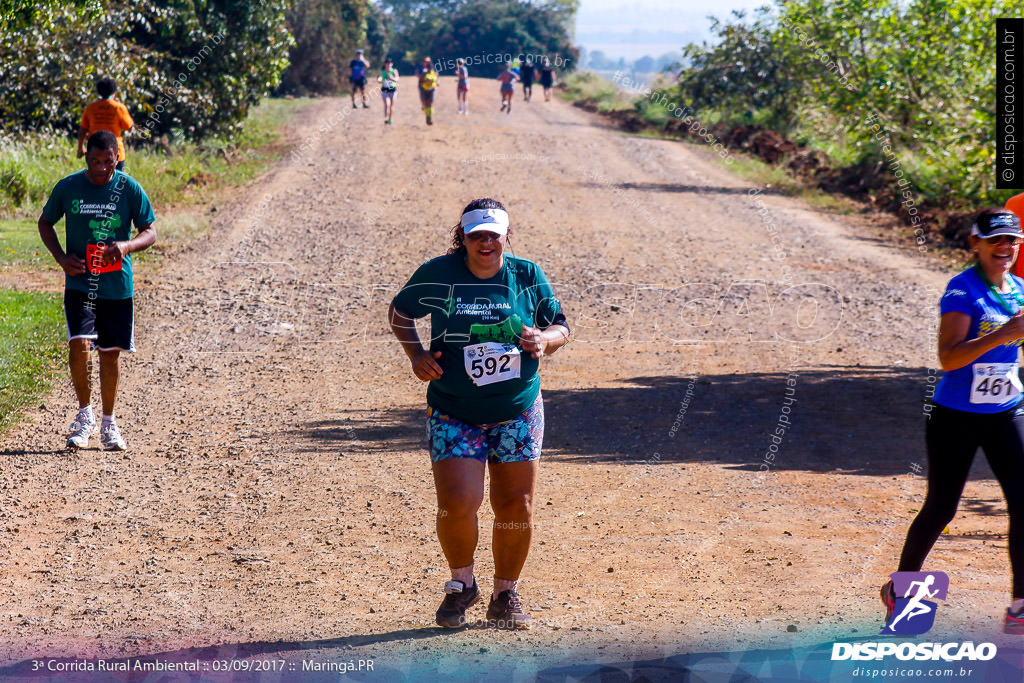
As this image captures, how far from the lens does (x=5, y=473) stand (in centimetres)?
732

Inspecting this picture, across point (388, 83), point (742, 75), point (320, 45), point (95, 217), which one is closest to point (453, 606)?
point (95, 217)

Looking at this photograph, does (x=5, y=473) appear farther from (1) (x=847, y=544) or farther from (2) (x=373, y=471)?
(1) (x=847, y=544)

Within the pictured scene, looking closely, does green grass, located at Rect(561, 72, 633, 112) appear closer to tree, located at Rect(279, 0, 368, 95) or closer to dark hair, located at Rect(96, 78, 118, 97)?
tree, located at Rect(279, 0, 368, 95)

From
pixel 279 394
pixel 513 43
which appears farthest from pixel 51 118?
pixel 513 43

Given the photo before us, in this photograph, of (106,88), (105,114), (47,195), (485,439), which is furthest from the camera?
(47,195)

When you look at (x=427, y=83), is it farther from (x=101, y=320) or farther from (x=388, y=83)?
(x=101, y=320)

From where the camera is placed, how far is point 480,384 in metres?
4.83

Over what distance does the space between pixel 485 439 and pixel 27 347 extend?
275 inches

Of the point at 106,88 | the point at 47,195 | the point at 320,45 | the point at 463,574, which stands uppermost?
the point at 320,45

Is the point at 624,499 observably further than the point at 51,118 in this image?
No

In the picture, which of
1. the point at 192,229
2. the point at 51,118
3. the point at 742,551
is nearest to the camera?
the point at 742,551

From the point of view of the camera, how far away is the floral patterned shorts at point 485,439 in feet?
16.0

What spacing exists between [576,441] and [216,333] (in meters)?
4.81

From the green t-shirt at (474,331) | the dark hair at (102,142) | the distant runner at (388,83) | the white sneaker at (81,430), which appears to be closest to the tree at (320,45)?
the distant runner at (388,83)
